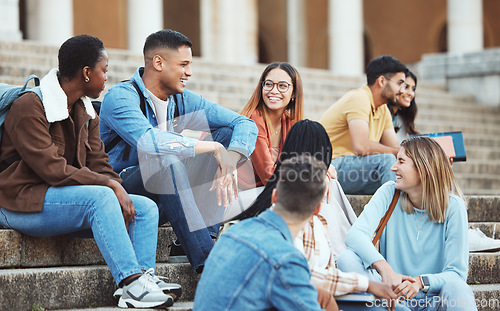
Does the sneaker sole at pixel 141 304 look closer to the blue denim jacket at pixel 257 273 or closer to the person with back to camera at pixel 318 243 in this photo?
the person with back to camera at pixel 318 243

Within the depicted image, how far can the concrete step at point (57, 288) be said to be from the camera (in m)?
3.73

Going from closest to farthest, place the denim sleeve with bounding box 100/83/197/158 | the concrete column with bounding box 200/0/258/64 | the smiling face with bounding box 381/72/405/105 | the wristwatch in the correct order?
1. the wristwatch
2. the denim sleeve with bounding box 100/83/197/158
3. the smiling face with bounding box 381/72/405/105
4. the concrete column with bounding box 200/0/258/64

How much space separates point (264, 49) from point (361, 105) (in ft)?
54.3

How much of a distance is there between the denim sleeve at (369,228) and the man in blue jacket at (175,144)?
2.36 feet

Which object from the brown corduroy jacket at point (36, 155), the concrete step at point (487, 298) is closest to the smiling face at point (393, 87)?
the concrete step at point (487, 298)

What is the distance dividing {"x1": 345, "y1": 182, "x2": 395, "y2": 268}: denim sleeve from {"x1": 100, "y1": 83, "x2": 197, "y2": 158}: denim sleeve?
0.94 m

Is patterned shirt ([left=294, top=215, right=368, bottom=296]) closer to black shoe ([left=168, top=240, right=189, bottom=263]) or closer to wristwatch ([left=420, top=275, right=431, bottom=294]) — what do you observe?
wristwatch ([left=420, top=275, right=431, bottom=294])

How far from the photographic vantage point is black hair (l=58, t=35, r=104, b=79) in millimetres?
3990

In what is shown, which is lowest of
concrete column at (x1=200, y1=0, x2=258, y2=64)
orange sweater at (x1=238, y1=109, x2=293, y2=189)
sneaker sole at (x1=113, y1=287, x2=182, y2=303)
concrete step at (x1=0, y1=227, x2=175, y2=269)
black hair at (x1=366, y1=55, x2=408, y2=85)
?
sneaker sole at (x1=113, y1=287, x2=182, y2=303)

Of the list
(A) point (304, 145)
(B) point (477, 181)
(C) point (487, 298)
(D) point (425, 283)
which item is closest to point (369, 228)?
(D) point (425, 283)

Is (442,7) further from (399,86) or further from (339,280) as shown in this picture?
(339,280)

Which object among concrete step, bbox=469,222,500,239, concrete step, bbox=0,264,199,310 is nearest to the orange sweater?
concrete step, bbox=0,264,199,310

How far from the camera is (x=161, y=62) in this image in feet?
14.8

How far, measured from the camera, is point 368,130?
229 inches
